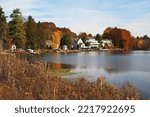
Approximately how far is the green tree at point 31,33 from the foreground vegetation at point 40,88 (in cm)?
8566

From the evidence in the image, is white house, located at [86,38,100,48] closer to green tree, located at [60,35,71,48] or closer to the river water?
green tree, located at [60,35,71,48]

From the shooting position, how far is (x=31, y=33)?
101 m

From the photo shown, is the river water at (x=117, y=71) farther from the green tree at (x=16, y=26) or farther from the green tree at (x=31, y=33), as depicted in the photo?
the green tree at (x=31, y=33)

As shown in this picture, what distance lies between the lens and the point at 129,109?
8953 mm

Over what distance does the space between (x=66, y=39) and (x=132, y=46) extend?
172 ft

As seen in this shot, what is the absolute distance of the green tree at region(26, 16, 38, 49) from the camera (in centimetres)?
10059

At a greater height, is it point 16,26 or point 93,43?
point 16,26

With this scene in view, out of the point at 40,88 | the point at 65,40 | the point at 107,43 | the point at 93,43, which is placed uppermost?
the point at 65,40

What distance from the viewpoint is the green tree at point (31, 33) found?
100588 mm

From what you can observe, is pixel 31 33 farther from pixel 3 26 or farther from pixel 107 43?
pixel 107 43

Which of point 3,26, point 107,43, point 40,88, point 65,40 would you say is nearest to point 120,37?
point 107,43

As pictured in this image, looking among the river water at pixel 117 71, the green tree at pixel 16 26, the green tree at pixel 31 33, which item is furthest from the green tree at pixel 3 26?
the river water at pixel 117 71

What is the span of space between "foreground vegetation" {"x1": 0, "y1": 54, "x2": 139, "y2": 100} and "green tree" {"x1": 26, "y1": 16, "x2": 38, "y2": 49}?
85660mm

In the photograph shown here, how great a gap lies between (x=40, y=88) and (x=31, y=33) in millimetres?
89816
